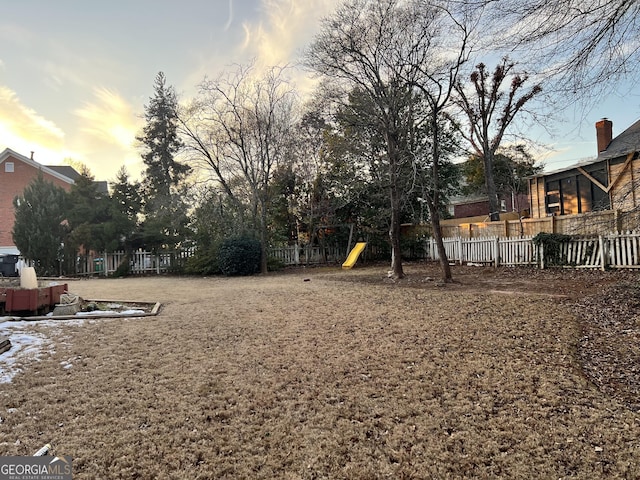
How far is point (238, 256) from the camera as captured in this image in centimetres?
1459

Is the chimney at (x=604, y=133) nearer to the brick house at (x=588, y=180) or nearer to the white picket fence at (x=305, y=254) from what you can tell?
the brick house at (x=588, y=180)

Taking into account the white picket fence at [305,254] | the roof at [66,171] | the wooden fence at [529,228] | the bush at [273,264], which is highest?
the roof at [66,171]

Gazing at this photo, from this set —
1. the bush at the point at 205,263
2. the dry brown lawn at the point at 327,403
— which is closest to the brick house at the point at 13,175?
the bush at the point at 205,263

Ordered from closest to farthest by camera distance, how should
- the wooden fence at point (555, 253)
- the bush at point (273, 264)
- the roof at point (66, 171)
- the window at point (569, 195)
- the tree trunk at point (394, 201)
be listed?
the wooden fence at point (555, 253)
the tree trunk at point (394, 201)
the window at point (569, 195)
the bush at point (273, 264)
the roof at point (66, 171)

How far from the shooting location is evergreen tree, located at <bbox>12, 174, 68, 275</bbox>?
14.6 m

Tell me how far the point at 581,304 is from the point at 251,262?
1172 centimetres

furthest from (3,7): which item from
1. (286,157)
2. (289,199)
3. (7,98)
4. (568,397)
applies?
(289,199)

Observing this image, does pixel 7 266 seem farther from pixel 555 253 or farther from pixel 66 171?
pixel 555 253

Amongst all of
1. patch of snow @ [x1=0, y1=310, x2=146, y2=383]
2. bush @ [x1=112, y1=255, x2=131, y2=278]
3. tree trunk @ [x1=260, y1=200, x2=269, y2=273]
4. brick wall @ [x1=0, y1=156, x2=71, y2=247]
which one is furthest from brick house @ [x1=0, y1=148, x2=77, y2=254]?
patch of snow @ [x1=0, y1=310, x2=146, y2=383]

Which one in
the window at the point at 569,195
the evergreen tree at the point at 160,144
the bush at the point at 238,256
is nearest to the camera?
the bush at the point at 238,256

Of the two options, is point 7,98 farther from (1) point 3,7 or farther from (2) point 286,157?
(2) point 286,157

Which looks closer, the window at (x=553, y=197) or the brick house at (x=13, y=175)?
the window at (x=553, y=197)

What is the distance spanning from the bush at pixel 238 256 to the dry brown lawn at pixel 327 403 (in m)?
9.42

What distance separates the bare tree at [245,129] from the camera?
15.3 metres
